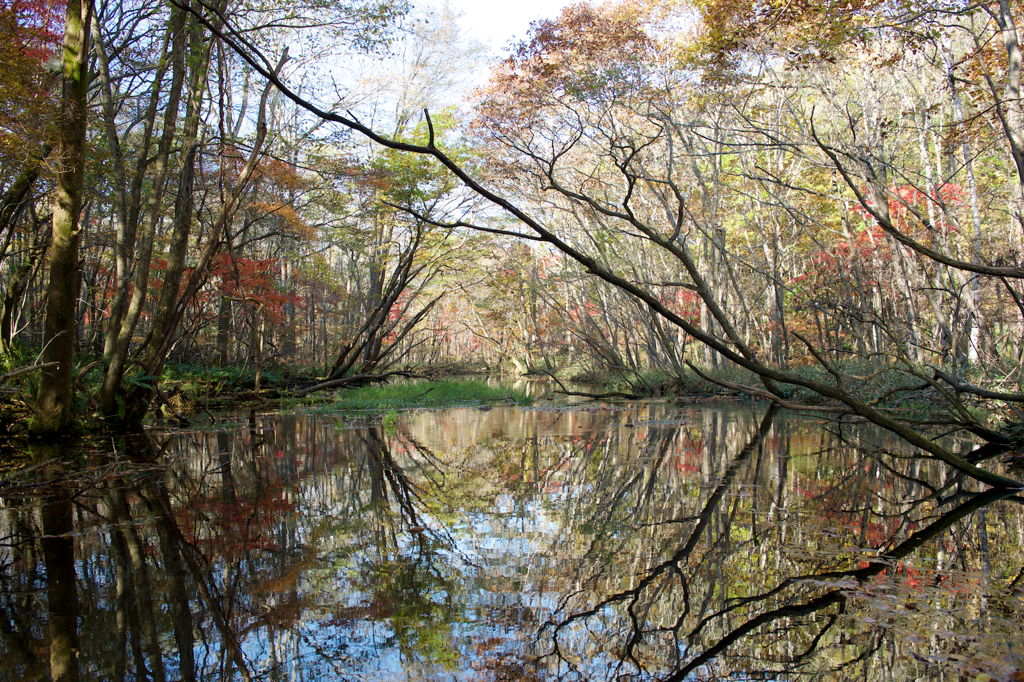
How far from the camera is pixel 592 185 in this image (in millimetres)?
14586

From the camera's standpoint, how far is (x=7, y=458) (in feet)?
Result: 17.8

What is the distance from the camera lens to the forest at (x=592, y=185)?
19.0 feet

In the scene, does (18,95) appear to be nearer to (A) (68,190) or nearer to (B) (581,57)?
(A) (68,190)

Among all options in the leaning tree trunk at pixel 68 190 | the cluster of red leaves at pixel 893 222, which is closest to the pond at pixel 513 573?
the leaning tree trunk at pixel 68 190

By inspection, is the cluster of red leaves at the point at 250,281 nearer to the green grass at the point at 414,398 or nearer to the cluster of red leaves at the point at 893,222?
the green grass at the point at 414,398

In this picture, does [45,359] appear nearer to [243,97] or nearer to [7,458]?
[7,458]

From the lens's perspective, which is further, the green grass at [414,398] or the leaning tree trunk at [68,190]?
the green grass at [414,398]

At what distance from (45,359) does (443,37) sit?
18477 mm

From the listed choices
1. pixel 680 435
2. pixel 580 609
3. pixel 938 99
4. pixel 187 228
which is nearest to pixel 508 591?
pixel 580 609

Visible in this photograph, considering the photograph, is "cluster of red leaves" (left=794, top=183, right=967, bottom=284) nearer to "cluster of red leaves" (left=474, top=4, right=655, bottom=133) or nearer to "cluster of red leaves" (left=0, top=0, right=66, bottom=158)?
"cluster of red leaves" (left=474, top=4, right=655, bottom=133)

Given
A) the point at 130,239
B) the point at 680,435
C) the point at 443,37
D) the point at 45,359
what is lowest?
the point at 680,435

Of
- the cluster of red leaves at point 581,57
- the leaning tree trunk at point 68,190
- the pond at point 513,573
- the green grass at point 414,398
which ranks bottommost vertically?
the pond at point 513,573

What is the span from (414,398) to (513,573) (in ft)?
32.3

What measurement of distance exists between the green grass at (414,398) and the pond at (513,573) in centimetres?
598
